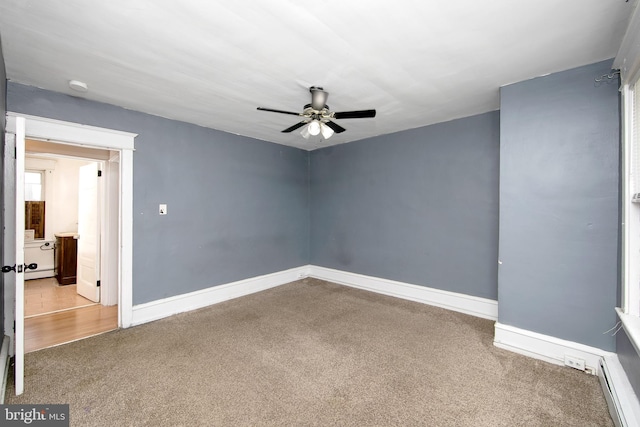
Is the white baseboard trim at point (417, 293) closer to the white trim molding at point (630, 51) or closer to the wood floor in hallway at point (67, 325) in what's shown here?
the white trim molding at point (630, 51)

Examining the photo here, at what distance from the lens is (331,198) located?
16.7 ft

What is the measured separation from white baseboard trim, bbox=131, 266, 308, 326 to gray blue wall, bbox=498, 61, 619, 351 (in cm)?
332

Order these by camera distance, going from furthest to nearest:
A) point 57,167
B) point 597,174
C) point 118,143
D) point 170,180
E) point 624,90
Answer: point 57,167
point 170,180
point 118,143
point 597,174
point 624,90

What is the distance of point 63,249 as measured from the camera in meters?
4.93

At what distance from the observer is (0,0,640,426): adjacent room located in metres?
1.79

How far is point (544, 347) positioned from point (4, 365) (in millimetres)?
4445

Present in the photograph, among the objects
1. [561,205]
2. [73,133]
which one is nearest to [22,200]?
[73,133]

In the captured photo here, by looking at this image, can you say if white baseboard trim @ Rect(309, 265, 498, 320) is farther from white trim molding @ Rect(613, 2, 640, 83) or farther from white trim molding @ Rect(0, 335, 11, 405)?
white trim molding @ Rect(0, 335, 11, 405)

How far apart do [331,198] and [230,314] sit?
8.54 ft

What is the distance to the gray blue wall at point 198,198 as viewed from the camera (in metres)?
3.18

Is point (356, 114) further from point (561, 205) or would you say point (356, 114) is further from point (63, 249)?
point (63, 249)

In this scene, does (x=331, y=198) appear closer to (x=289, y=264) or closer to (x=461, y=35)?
(x=289, y=264)

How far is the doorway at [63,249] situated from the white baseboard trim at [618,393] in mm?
4451

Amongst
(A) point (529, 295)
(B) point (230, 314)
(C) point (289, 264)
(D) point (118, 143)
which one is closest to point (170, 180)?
(D) point (118, 143)
